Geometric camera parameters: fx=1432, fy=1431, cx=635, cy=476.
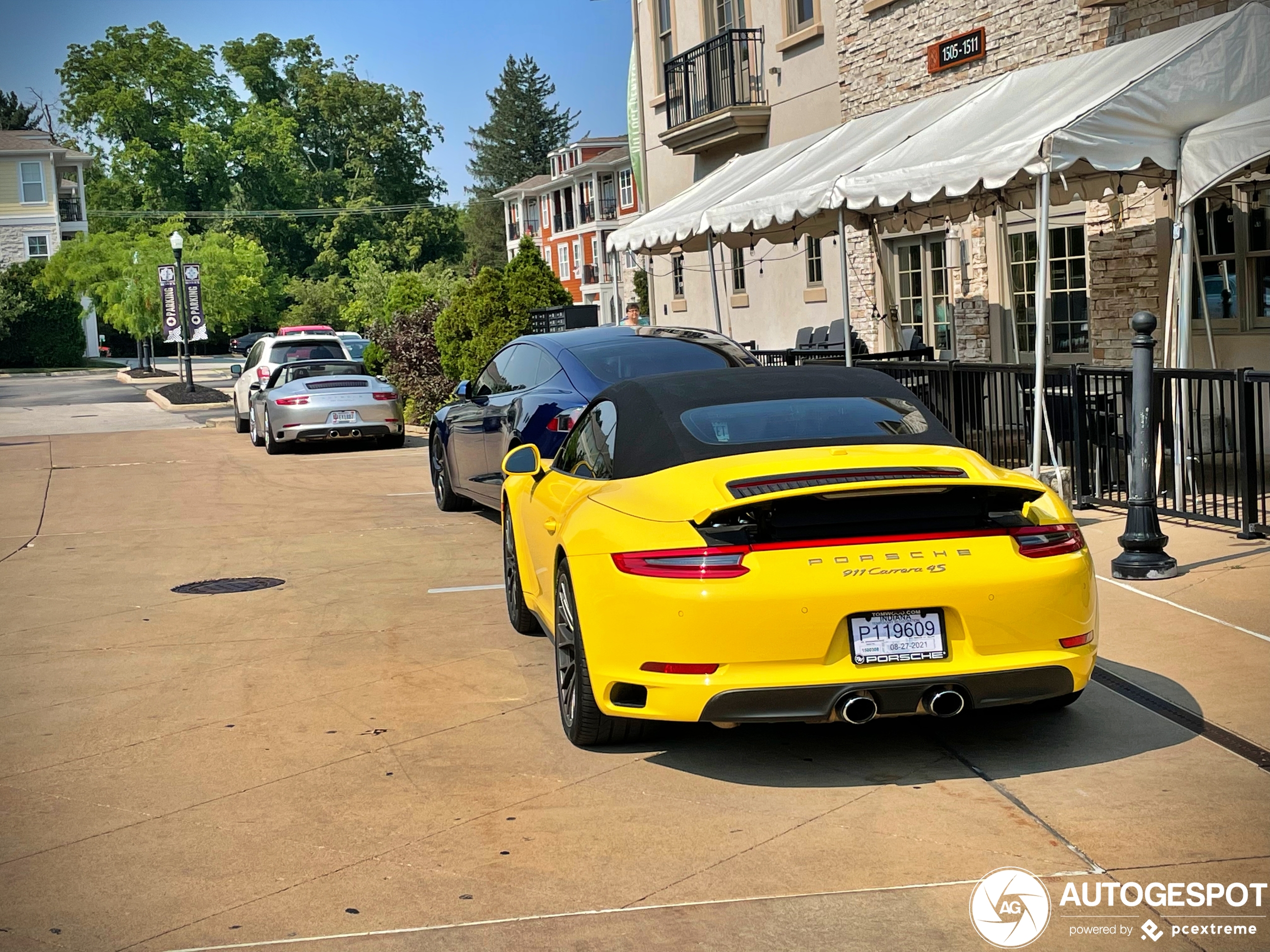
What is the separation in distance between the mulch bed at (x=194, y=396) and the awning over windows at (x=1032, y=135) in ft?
68.8

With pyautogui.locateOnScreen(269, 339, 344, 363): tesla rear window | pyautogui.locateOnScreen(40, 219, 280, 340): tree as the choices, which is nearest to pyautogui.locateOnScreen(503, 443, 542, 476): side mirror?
pyautogui.locateOnScreen(269, 339, 344, 363): tesla rear window

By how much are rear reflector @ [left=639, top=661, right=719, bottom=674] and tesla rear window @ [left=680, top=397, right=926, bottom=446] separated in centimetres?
109

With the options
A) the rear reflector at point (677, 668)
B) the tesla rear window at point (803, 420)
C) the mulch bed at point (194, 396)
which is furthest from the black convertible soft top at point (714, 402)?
the mulch bed at point (194, 396)

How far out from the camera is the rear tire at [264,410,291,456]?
19891 mm

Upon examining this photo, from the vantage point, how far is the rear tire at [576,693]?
18.2ft

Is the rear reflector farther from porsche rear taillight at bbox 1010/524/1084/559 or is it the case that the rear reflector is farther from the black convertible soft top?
porsche rear taillight at bbox 1010/524/1084/559

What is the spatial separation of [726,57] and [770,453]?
19.0m

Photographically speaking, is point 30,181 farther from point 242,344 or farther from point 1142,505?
point 1142,505

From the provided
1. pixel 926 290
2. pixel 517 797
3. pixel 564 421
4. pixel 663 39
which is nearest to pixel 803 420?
pixel 517 797

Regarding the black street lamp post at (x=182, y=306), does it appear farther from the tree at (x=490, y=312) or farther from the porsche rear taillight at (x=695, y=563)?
the porsche rear taillight at (x=695, y=563)

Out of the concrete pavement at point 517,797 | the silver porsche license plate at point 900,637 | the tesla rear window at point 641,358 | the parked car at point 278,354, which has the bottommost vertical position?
the concrete pavement at point 517,797

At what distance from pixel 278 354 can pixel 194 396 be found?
11.7m

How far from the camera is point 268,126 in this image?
3519 inches

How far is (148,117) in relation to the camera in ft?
284
